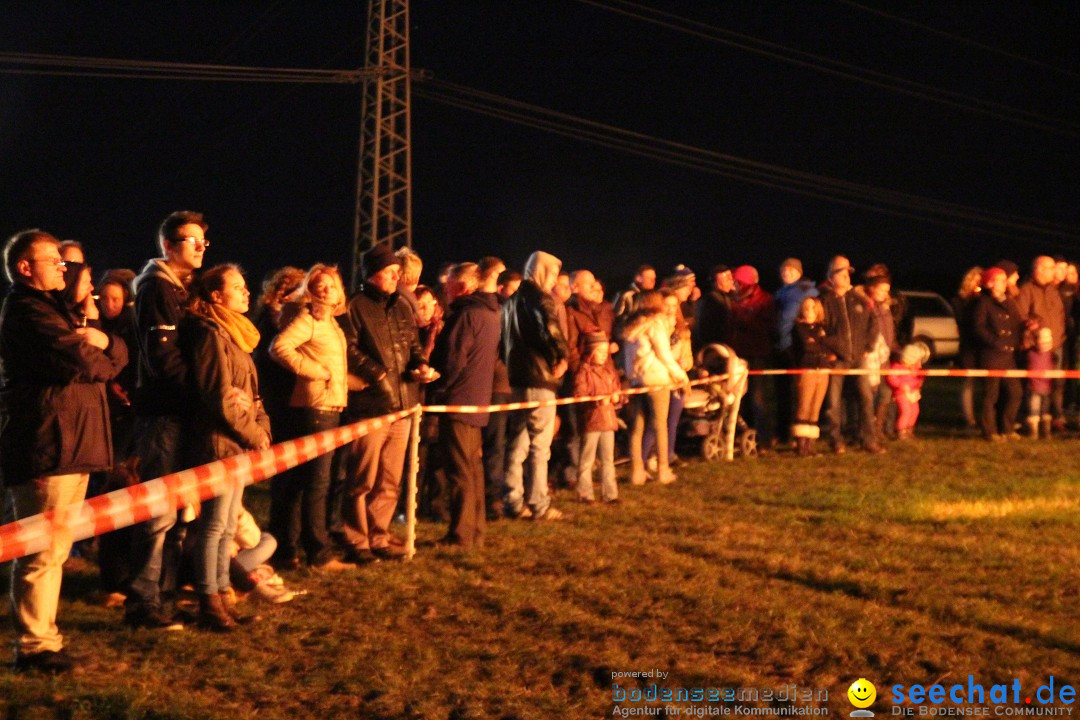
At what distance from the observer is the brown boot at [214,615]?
301 inches

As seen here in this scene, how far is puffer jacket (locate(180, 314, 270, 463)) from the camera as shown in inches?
290

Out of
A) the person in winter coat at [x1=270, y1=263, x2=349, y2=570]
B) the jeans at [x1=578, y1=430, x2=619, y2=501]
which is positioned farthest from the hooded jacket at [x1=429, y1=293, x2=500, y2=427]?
the jeans at [x1=578, y1=430, x2=619, y2=501]

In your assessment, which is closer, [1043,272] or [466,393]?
[466,393]

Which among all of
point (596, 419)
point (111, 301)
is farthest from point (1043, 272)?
point (111, 301)

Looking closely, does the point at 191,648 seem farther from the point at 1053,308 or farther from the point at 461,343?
the point at 1053,308

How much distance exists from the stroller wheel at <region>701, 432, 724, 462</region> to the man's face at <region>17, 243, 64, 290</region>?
31.9 ft

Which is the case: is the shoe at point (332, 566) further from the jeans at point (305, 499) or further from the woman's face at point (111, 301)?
the woman's face at point (111, 301)

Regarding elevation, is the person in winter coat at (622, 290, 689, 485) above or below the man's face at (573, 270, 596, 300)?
below

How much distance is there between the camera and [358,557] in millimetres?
9555

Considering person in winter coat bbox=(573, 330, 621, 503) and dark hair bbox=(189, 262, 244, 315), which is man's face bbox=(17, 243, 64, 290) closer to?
dark hair bbox=(189, 262, 244, 315)

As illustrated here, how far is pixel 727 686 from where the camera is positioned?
657cm

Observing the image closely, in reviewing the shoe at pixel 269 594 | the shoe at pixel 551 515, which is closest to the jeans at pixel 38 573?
the shoe at pixel 269 594

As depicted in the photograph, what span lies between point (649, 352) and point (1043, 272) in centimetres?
650

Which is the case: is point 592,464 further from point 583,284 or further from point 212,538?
point 212,538
